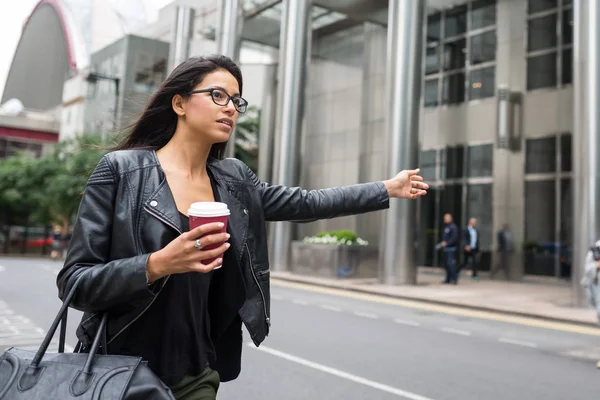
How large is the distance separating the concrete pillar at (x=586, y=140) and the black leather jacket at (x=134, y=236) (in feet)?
39.8

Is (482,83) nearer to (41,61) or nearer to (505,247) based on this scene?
(505,247)

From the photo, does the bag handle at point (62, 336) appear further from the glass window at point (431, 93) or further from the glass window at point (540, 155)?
the glass window at point (431, 93)

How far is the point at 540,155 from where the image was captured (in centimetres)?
2070

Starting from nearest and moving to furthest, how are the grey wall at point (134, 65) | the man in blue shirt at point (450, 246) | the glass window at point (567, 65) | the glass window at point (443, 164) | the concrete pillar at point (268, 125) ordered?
the man in blue shirt at point (450, 246), the glass window at point (567, 65), the glass window at point (443, 164), the concrete pillar at point (268, 125), the grey wall at point (134, 65)

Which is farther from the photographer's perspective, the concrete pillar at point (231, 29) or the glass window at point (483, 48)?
the concrete pillar at point (231, 29)

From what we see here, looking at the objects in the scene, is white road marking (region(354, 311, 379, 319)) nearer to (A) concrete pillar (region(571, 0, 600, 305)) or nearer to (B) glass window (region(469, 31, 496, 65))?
(A) concrete pillar (region(571, 0, 600, 305))

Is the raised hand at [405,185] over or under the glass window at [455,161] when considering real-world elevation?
under

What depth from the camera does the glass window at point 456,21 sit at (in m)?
23.8

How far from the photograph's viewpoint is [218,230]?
5.08 ft

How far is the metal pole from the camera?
70.3 feet

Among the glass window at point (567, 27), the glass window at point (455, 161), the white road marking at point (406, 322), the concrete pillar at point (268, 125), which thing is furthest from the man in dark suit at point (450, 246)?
the concrete pillar at point (268, 125)

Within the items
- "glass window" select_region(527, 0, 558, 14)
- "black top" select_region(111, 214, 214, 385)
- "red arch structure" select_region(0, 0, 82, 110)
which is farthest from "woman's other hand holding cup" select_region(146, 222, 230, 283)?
"red arch structure" select_region(0, 0, 82, 110)

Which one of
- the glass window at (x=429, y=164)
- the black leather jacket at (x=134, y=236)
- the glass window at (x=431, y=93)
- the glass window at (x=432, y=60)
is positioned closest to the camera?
the black leather jacket at (x=134, y=236)

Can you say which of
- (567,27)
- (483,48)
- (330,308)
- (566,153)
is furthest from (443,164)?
(330,308)
